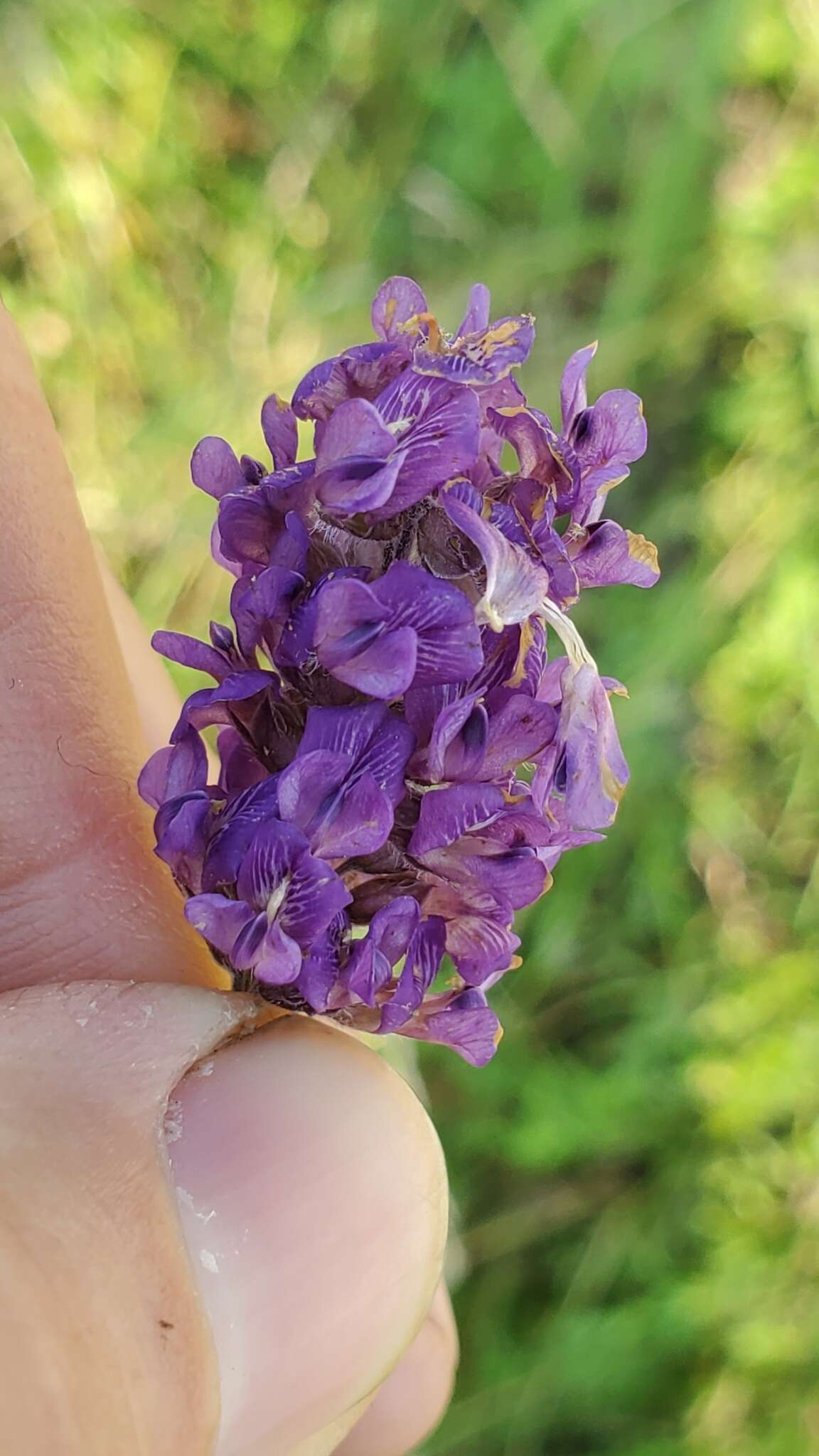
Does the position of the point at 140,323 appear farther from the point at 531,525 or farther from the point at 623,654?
the point at 531,525

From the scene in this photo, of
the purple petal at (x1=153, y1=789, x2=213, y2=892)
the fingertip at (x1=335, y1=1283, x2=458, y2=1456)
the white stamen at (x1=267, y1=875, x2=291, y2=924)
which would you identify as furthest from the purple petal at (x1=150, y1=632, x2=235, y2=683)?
the fingertip at (x1=335, y1=1283, x2=458, y2=1456)

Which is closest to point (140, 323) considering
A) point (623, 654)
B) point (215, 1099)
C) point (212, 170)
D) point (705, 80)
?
point (212, 170)

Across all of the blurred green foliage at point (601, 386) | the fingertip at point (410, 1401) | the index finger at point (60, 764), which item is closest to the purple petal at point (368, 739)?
the index finger at point (60, 764)

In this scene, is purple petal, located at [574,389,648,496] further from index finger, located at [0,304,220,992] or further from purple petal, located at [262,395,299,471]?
index finger, located at [0,304,220,992]

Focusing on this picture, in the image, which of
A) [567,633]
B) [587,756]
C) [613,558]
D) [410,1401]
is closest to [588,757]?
[587,756]

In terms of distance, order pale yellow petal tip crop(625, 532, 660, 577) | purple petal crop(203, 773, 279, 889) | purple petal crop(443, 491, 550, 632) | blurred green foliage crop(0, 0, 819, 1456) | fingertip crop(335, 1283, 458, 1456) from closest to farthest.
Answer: purple petal crop(443, 491, 550, 632) → purple petal crop(203, 773, 279, 889) → pale yellow petal tip crop(625, 532, 660, 577) → fingertip crop(335, 1283, 458, 1456) → blurred green foliage crop(0, 0, 819, 1456)

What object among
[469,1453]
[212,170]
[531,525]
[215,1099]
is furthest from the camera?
[212,170]
